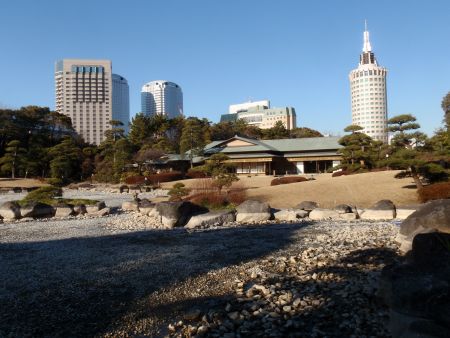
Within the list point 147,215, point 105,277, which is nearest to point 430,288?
point 105,277

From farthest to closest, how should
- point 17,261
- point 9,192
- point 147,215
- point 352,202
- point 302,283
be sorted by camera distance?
point 9,192 < point 352,202 < point 147,215 < point 17,261 < point 302,283

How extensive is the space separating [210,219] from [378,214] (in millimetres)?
4658

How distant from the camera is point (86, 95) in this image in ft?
236

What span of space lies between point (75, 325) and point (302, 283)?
257 cm

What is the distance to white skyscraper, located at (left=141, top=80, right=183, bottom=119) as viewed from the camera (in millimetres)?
103062

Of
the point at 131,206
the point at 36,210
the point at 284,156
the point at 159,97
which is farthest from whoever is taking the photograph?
→ the point at 159,97

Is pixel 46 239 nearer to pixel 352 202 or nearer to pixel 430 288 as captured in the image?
pixel 430 288

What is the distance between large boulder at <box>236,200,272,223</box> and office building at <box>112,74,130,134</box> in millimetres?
86438

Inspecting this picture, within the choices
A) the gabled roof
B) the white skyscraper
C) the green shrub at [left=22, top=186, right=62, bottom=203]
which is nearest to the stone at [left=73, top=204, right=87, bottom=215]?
the green shrub at [left=22, top=186, right=62, bottom=203]

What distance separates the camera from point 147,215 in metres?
11.8

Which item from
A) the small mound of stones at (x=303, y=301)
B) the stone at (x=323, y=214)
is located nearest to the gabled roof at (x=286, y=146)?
the stone at (x=323, y=214)

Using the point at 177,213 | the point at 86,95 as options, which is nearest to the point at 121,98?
the point at 86,95

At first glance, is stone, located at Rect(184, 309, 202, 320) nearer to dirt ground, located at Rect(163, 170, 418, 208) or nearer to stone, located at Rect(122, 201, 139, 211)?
dirt ground, located at Rect(163, 170, 418, 208)

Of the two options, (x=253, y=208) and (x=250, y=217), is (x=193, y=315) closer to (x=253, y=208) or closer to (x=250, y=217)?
(x=250, y=217)
